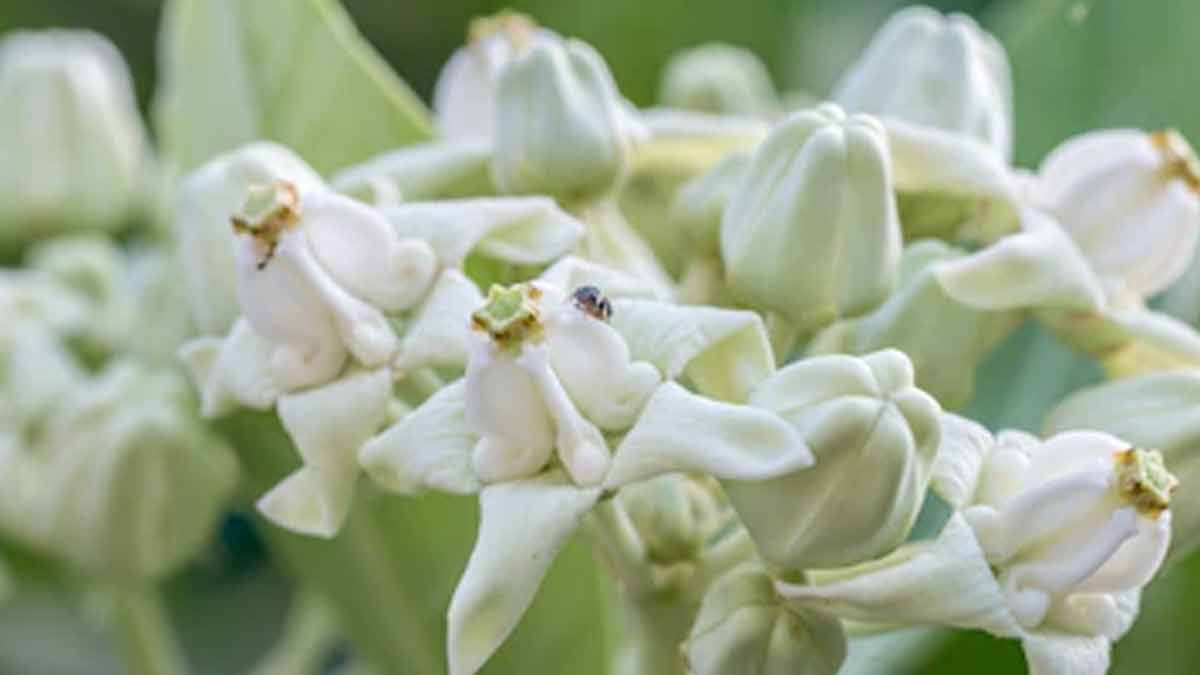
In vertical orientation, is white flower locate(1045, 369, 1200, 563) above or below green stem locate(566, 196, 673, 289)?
above

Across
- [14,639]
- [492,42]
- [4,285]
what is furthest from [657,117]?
[14,639]

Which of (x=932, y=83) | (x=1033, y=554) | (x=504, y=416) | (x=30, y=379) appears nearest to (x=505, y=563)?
A: (x=504, y=416)

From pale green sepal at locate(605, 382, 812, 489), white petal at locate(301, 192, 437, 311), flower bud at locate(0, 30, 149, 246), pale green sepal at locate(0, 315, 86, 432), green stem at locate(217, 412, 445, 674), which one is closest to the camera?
pale green sepal at locate(605, 382, 812, 489)

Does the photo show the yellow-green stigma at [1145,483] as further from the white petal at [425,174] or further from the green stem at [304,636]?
the green stem at [304,636]

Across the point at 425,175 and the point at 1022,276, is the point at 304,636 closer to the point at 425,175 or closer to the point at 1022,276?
the point at 425,175

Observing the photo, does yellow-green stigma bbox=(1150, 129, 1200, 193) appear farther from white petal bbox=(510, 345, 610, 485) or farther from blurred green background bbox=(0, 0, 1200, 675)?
white petal bbox=(510, 345, 610, 485)

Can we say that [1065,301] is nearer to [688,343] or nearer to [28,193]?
[688,343]

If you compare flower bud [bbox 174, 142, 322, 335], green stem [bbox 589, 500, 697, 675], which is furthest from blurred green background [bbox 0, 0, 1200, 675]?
flower bud [bbox 174, 142, 322, 335]
